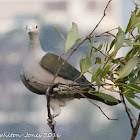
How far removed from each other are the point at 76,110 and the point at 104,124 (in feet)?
0.21

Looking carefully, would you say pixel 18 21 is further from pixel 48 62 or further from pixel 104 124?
pixel 104 124

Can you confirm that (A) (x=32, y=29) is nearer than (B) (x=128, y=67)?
No

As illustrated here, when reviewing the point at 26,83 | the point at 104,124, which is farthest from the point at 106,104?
the point at 26,83

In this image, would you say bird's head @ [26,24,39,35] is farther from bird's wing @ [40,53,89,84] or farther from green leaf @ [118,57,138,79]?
green leaf @ [118,57,138,79]

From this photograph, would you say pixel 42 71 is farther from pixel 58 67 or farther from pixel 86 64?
pixel 86 64

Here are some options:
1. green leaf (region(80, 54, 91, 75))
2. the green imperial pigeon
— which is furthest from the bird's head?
green leaf (region(80, 54, 91, 75))

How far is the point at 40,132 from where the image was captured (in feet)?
2.13

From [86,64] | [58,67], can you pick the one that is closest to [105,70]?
[86,64]

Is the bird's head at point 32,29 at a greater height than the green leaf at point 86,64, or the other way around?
the bird's head at point 32,29

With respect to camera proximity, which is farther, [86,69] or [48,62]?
[48,62]

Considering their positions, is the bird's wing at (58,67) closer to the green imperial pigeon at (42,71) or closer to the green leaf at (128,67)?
the green imperial pigeon at (42,71)

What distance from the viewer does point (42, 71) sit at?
584mm

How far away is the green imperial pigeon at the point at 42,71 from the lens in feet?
1.89

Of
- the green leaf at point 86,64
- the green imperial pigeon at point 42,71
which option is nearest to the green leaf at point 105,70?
the green leaf at point 86,64
